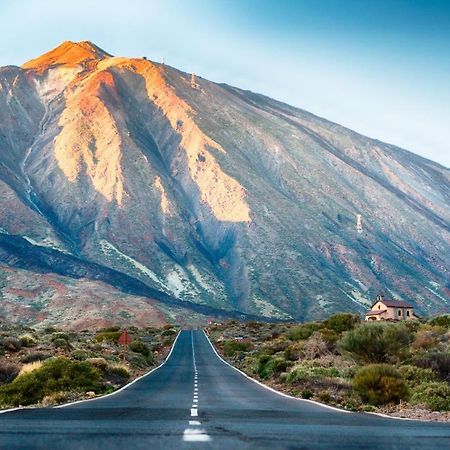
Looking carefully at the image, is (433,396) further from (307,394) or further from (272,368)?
(272,368)

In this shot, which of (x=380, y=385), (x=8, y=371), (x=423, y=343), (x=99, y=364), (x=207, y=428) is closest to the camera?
(x=207, y=428)

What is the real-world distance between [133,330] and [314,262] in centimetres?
6530

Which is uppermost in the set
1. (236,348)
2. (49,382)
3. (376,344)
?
(376,344)

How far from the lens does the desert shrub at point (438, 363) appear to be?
85.0 feet

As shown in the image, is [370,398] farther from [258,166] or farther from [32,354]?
[258,166]

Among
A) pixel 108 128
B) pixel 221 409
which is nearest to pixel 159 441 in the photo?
pixel 221 409

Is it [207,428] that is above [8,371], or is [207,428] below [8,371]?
above

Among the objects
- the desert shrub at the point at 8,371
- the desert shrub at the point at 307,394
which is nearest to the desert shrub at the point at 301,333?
the desert shrub at the point at 8,371

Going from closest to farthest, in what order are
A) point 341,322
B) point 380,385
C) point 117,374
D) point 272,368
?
1. point 380,385
2. point 117,374
3. point 272,368
4. point 341,322

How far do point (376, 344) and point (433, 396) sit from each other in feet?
33.7

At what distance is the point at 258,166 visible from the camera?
185 metres

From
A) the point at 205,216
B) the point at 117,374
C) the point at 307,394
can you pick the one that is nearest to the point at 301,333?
the point at 117,374

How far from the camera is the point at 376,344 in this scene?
30.0m

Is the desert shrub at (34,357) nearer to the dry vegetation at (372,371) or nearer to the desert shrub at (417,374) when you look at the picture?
the dry vegetation at (372,371)
